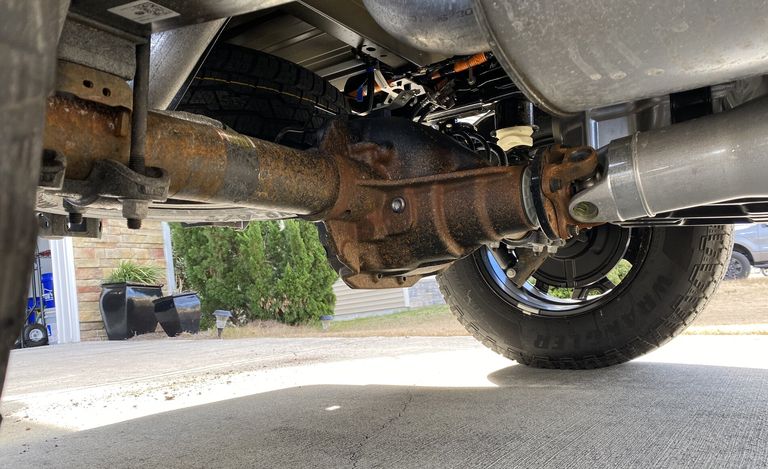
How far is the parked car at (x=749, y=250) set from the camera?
32.5 feet

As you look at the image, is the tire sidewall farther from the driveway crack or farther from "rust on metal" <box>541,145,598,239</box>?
"rust on metal" <box>541,145,598,239</box>

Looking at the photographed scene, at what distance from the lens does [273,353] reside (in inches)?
181

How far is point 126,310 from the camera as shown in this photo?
9055mm

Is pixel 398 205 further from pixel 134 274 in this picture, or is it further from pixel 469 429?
pixel 134 274

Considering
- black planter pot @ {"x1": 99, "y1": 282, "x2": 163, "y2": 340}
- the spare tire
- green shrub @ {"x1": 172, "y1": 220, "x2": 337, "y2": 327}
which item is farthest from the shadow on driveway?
green shrub @ {"x1": 172, "y1": 220, "x2": 337, "y2": 327}

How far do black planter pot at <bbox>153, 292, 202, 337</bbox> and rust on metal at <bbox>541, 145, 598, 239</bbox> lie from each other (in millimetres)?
8232

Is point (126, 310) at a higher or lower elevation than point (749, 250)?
lower

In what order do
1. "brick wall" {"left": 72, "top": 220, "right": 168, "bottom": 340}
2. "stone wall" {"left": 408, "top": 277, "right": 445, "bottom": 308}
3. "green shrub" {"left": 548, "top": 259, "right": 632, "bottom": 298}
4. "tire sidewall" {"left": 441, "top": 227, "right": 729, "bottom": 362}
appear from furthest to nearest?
"stone wall" {"left": 408, "top": 277, "right": 445, "bottom": 308} → "brick wall" {"left": 72, "top": 220, "right": 168, "bottom": 340} → "green shrub" {"left": 548, "top": 259, "right": 632, "bottom": 298} → "tire sidewall" {"left": 441, "top": 227, "right": 729, "bottom": 362}

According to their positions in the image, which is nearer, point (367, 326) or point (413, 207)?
point (413, 207)

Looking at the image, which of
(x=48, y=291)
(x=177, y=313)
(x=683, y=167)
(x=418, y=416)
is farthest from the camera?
(x=48, y=291)

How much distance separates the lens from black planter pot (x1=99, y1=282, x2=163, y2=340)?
909cm

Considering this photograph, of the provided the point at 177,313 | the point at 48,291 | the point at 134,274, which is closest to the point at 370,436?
the point at 177,313

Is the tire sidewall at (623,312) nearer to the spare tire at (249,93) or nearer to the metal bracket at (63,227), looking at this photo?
the spare tire at (249,93)

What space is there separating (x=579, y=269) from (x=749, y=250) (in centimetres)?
900
